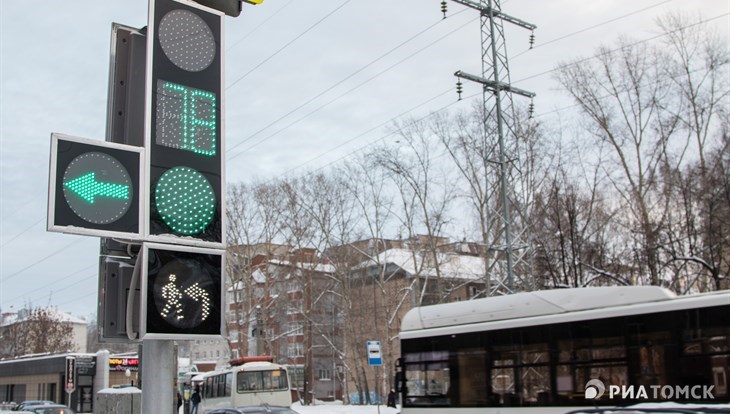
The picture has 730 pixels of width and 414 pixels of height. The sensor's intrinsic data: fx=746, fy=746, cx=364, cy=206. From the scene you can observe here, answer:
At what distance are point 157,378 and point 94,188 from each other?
1085 millimetres

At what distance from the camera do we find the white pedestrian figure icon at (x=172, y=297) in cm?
402

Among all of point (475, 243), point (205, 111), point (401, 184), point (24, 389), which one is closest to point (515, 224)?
point (475, 243)

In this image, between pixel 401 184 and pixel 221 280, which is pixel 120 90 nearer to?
pixel 221 280

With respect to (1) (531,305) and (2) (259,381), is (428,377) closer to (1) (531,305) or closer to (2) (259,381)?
(1) (531,305)

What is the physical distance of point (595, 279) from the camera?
33.9 m

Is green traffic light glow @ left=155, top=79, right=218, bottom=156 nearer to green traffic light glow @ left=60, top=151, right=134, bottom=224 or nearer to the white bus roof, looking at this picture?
green traffic light glow @ left=60, top=151, right=134, bottom=224

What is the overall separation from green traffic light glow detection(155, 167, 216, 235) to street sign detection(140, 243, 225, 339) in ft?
0.59

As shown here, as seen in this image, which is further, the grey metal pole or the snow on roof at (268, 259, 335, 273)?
the snow on roof at (268, 259, 335, 273)

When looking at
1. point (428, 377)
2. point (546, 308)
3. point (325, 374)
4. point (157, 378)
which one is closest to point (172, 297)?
point (157, 378)

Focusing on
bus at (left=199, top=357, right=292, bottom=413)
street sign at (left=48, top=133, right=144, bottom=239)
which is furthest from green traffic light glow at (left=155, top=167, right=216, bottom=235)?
bus at (left=199, top=357, right=292, bottom=413)

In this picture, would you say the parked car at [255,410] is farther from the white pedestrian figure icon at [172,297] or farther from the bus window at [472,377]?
the white pedestrian figure icon at [172,297]

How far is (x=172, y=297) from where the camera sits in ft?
13.3

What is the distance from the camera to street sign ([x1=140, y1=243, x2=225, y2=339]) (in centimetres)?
396

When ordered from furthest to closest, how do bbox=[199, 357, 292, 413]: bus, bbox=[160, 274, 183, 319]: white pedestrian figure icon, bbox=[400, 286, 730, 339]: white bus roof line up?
bbox=[199, 357, 292, 413]: bus
bbox=[400, 286, 730, 339]: white bus roof
bbox=[160, 274, 183, 319]: white pedestrian figure icon
